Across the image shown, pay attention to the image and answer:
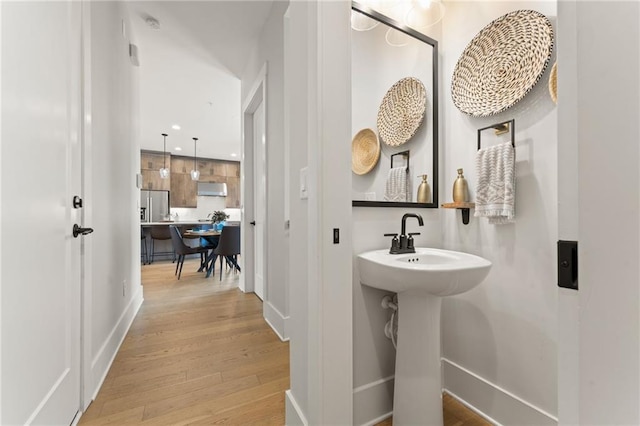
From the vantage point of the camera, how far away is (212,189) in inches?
297

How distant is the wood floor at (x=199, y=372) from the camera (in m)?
1.36

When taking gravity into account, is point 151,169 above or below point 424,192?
above

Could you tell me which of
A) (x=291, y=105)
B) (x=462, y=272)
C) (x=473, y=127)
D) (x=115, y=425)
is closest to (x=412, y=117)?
(x=473, y=127)

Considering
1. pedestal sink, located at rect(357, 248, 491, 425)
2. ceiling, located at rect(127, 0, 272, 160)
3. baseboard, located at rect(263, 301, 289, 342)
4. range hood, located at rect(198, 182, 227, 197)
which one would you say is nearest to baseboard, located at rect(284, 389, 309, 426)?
pedestal sink, located at rect(357, 248, 491, 425)

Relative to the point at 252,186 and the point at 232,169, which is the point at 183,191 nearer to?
the point at 232,169

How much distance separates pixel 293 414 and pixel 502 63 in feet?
6.26

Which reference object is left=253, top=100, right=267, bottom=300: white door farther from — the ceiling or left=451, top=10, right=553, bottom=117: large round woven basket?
left=451, top=10, right=553, bottom=117: large round woven basket

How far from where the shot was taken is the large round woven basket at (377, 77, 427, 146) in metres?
1.60

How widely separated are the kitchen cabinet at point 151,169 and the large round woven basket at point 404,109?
6.82m

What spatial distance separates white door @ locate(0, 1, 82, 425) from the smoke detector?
1429 millimetres

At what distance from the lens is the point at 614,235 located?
32 cm

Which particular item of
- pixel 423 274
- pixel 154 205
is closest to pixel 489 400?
pixel 423 274

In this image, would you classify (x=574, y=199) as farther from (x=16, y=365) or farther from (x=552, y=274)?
(x=16, y=365)

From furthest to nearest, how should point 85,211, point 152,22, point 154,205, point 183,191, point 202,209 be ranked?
point 202,209 → point 183,191 → point 154,205 → point 152,22 → point 85,211
